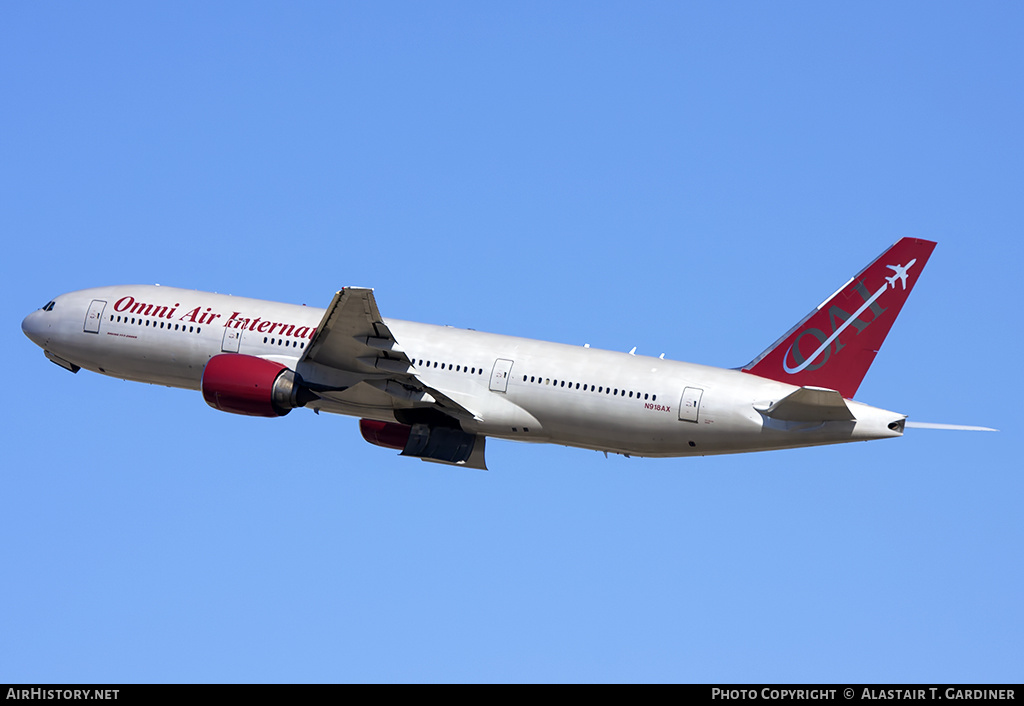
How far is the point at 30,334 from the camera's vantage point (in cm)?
5384

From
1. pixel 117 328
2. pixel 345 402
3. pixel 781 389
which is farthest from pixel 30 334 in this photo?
pixel 781 389

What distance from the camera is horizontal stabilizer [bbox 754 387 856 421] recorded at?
139 feet

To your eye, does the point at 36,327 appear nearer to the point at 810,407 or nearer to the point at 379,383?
the point at 379,383

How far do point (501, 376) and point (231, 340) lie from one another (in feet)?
33.5

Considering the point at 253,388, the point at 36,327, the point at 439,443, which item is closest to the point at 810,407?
the point at 439,443

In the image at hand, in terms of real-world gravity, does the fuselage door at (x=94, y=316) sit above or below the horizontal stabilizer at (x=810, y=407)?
above

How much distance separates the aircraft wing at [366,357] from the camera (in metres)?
44.9

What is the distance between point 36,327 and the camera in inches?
2106

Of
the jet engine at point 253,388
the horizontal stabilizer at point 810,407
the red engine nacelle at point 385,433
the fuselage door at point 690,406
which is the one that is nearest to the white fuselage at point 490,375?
the fuselage door at point 690,406

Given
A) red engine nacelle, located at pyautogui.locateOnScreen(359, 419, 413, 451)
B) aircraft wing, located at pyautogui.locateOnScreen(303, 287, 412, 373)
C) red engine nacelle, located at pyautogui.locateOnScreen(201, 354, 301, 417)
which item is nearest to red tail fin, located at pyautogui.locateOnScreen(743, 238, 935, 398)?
aircraft wing, located at pyautogui.locateOnScreen(303, 287, 412, 373)

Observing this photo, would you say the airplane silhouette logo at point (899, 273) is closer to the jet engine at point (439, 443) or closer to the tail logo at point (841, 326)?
the tail logo at point (841, 326)

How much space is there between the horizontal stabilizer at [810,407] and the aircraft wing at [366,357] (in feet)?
34.2
